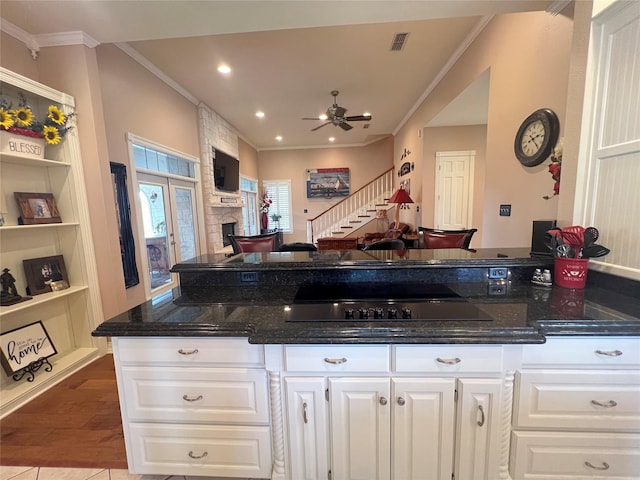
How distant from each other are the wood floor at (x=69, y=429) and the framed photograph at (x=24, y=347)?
0.96 feet

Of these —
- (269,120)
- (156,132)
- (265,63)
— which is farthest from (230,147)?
(265,63)

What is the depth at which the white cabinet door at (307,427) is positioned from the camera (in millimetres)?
1147

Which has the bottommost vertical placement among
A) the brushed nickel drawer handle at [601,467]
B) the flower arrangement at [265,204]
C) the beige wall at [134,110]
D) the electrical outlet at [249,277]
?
the brushed nickel drawer handle at [601,467]

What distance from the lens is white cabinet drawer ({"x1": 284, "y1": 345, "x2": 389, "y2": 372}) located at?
1103 millimetres

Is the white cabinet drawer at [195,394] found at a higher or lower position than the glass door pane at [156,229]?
lower

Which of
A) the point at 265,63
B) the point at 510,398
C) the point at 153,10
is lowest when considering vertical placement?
the point at 510,398

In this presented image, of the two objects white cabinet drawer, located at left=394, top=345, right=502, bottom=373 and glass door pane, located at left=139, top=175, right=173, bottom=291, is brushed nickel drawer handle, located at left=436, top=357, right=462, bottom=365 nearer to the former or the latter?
white cabinet drawer, located at left=394, top=345, right=502, bottom=373

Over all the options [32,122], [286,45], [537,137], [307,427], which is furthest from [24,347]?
[537,137]

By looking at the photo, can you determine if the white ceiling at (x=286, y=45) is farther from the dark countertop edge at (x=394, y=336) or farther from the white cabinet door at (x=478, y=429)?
the white cabinet door at (x=478, y=429)

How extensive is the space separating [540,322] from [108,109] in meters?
4.07

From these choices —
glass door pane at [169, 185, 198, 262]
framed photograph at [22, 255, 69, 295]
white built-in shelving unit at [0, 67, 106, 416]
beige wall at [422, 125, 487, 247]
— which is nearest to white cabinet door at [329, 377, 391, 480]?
white built-in shelving unit at [0, 67, 106, 416]

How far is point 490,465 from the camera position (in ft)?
3.76

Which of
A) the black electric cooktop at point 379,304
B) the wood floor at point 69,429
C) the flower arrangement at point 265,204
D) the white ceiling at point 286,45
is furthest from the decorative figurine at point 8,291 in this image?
the flower arrangement at point 265,204

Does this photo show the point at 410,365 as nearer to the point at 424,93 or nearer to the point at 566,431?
the point at 566,431
